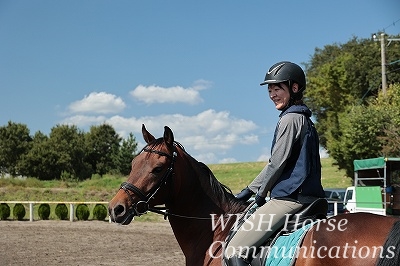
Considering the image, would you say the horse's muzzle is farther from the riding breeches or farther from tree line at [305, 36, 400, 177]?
tree line at [305, 36, 400, 177]

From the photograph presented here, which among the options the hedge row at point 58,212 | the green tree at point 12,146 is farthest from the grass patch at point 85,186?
the green tree at point 12,146

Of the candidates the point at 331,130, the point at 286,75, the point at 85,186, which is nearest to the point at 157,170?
the point at 286,75

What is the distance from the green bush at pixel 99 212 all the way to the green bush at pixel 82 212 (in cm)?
40

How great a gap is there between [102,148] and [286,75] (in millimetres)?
69321

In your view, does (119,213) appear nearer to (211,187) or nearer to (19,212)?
(211,187)

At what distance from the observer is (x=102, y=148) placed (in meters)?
72.1

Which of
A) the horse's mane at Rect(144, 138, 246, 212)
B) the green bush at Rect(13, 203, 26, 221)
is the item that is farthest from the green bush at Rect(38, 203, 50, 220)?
the horse's mane at Rect(144, 138, 246, 212)

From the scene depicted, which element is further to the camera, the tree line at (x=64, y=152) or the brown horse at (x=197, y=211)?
the tree line at (x=64, y=152)

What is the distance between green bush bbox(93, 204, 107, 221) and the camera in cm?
2652

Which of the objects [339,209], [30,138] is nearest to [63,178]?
[30,138]

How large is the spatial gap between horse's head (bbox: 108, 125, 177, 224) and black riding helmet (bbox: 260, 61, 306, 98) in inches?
39.6

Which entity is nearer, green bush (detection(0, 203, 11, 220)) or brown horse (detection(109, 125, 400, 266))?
brown horse (detection(109, 125, 400, 266))

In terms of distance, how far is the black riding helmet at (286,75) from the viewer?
432 cm

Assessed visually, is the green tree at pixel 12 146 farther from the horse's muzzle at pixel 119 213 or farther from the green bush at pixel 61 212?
the horse's muzzle at pixel 119 213
